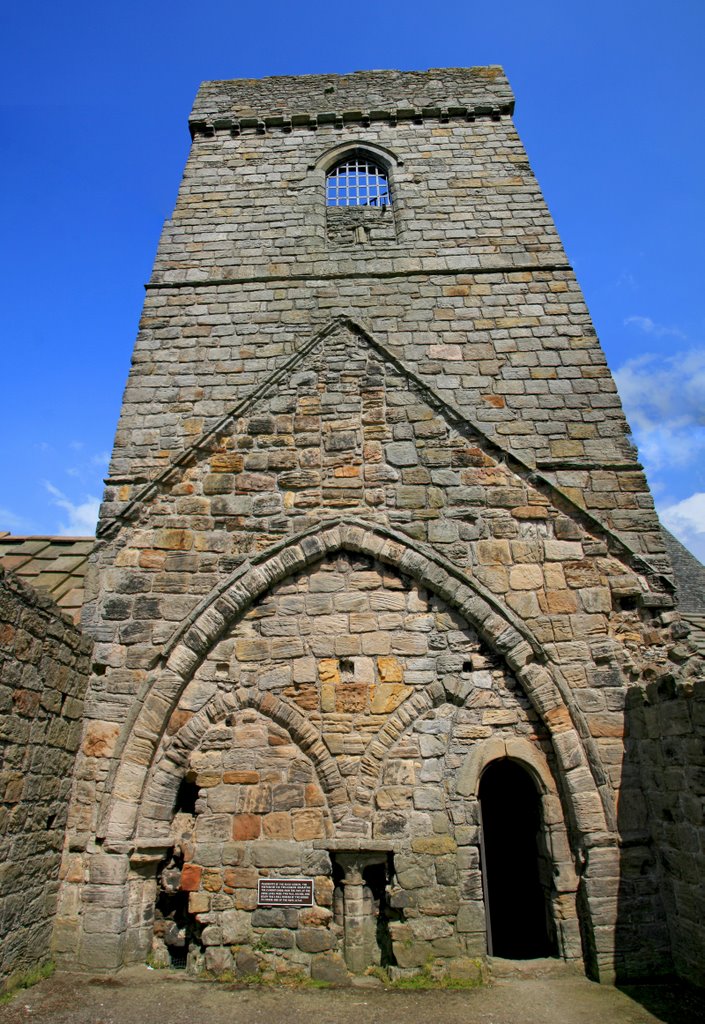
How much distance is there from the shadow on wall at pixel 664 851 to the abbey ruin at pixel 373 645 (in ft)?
0.08

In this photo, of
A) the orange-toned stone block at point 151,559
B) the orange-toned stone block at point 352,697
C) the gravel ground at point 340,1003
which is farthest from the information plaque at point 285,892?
the orange-toned stone block at point 151,559

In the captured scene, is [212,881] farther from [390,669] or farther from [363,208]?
[363,208]

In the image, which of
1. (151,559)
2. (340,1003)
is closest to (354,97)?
(151,559)

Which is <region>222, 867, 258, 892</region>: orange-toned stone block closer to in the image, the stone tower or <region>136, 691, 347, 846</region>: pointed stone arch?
the stone tower

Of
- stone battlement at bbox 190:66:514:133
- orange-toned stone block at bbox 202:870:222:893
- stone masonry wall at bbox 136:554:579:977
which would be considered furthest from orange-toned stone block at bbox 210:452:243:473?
stone battlement at bbox 190:66:514:133

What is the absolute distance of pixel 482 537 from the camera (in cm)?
581

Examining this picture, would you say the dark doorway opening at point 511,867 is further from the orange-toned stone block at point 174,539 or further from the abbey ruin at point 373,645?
the orange-toned stone block at point 174,539

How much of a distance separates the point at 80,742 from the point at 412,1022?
10.9 feet

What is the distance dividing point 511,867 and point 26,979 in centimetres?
502

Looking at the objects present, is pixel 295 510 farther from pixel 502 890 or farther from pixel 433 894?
pixel 502 890

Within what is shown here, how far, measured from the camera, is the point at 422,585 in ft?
18.6

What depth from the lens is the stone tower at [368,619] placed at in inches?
188

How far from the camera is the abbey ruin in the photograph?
15.4ft

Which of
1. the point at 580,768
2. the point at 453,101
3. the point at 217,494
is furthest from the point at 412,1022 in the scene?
the point at 453,101
